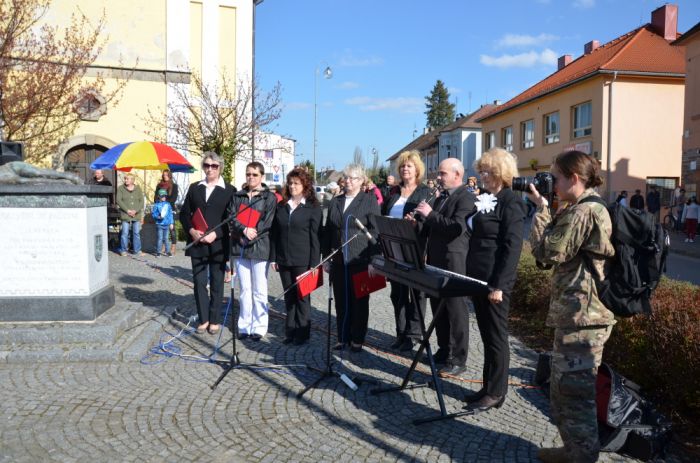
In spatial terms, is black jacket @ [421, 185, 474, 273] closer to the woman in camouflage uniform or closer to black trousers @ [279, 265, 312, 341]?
the woman in camouflage uniform

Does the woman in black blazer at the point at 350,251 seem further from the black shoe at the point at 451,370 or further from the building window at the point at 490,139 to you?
the building window at the point at 490,139

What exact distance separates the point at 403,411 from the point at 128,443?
191 cm

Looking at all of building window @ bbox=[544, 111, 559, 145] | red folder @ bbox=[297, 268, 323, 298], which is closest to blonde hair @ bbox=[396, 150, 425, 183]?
red folder @ bbox=[297, 268, 323, 298]

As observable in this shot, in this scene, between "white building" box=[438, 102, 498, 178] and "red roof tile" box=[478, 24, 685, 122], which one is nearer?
"red roof tile" box=[478, 24, 685, 122]

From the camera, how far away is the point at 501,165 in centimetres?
423

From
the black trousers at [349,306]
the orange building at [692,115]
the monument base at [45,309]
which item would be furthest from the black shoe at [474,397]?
the orange building at [692,115]

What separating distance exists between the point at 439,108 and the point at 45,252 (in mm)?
81511

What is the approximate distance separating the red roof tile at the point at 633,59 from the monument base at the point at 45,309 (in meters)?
25.2

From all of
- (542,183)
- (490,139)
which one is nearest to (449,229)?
(542,183)

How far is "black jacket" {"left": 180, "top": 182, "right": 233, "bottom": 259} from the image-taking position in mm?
6406

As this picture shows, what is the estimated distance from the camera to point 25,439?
12.3ft

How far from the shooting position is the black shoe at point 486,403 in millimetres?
4258

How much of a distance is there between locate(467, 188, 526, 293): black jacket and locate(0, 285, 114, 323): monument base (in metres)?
3.87

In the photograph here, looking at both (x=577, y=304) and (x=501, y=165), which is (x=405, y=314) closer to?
(x=501, y=165)
